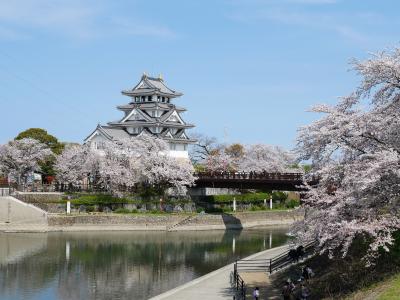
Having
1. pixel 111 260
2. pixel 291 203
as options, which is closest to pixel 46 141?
pixel 291 203

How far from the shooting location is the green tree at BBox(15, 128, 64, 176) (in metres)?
78.4

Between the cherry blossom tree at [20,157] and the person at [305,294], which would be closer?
the person at [305,294]

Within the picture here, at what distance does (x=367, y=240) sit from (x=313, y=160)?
13.6 feet

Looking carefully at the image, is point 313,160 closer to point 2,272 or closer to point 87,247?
point 2,272

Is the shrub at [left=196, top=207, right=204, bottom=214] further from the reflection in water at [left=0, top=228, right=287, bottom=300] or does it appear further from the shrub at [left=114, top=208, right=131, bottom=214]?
the shrub at [left=114, top=208, right=131, bottom=214]

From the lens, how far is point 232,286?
89.8ft

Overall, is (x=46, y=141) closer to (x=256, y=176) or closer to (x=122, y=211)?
(x=122, y=211)

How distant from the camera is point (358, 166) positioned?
2145 centimetres

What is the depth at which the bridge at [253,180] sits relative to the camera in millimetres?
61125

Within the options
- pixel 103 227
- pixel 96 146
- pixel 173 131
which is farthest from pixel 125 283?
pixel 173 131

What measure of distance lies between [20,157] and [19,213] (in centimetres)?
1590

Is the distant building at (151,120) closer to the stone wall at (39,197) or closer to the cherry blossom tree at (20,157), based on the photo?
the cherry blossom tree at (20,157)

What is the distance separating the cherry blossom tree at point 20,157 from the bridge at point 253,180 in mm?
20801

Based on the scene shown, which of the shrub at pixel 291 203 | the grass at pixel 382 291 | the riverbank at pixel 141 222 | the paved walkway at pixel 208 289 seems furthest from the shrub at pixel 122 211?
the grass at pixel 382 291
